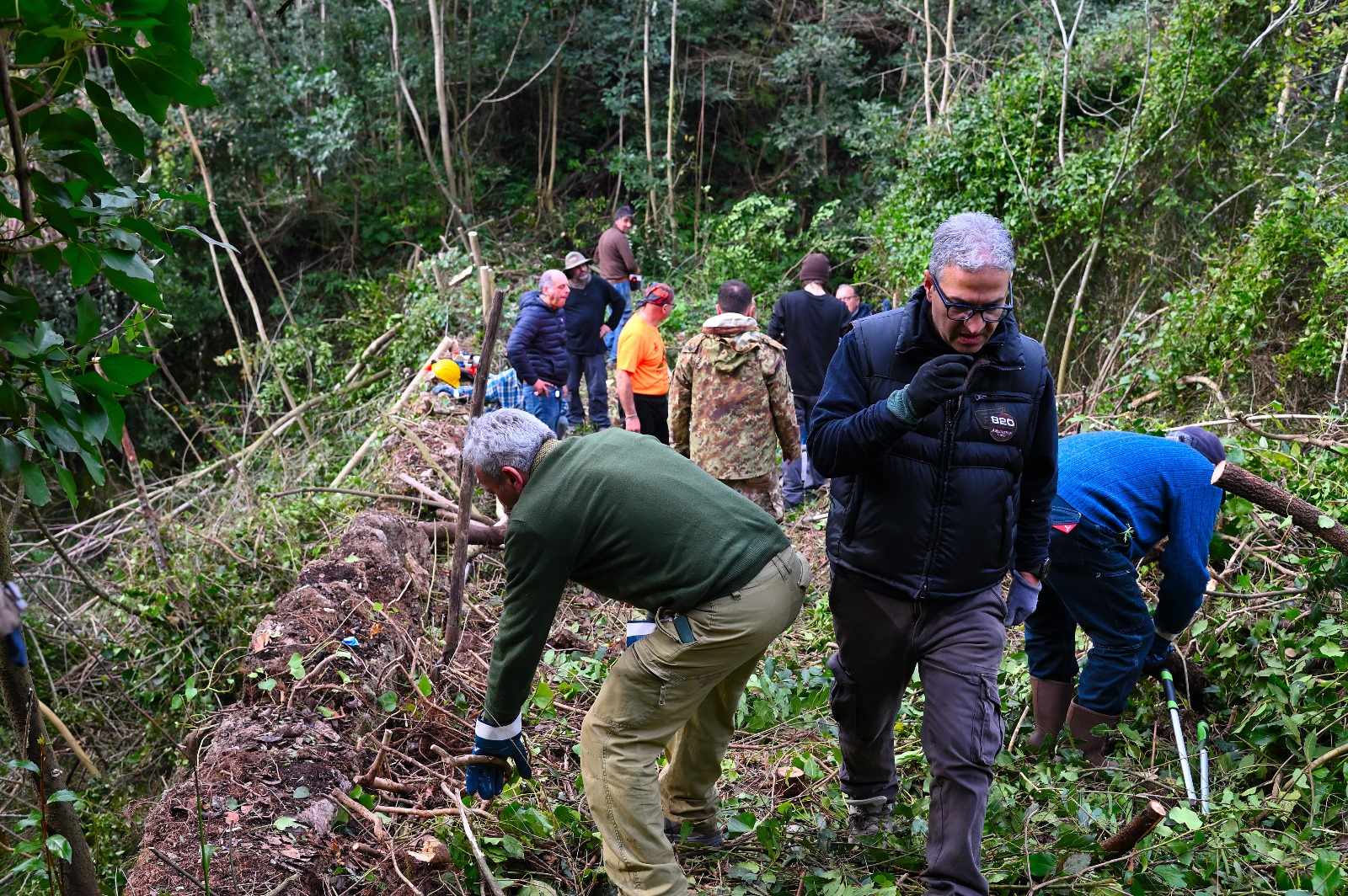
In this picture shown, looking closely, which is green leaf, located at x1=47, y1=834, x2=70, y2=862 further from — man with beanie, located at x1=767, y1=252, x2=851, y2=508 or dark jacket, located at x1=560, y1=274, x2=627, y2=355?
dark jacket, located at x1=560, y1=274, x2=627, y2=355

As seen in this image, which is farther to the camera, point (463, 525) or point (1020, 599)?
point (463, 525)

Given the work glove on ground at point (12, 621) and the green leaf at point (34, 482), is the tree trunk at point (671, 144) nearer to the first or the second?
the work glove on ground at point (12, 621)

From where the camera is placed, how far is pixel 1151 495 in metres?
4.29

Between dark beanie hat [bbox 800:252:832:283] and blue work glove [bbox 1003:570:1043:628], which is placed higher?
dark beanie hat [bbox 800:252:832:283]

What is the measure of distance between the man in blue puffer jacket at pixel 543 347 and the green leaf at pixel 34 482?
6.00 m

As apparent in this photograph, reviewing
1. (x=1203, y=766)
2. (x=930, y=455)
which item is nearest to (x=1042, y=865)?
(x=1203, y=766)

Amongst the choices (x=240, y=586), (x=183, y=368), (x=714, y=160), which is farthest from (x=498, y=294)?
(x=714, y=160)

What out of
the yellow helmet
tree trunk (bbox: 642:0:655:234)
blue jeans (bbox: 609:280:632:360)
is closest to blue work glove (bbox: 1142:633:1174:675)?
the yellow helmet

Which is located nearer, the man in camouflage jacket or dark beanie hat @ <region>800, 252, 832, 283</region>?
the man in camouflage jacket

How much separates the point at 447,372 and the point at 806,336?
12.0 ft

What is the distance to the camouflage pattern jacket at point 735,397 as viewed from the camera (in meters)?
6.75

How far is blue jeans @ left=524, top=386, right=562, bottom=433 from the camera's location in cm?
901

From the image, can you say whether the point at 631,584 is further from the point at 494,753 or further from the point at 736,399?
the point at 736,399

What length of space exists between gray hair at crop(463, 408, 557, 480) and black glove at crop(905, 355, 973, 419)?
1.13 m
